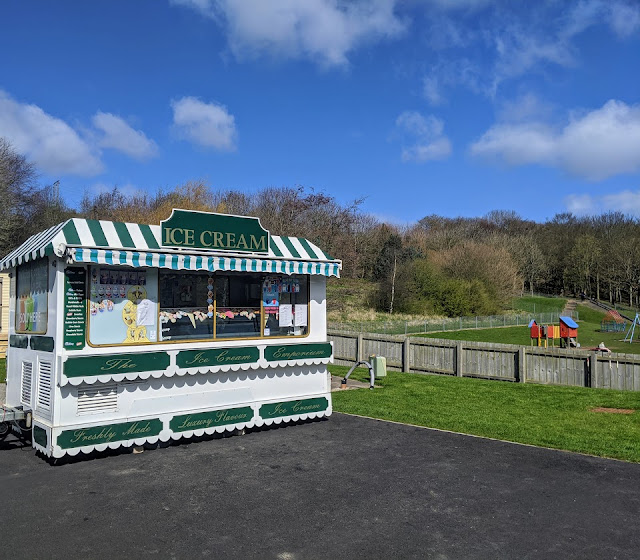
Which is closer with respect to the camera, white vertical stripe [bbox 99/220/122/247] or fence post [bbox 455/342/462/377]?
white vertical stripe [bbox 99/220/122/247]

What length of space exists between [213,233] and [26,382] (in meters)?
3.72

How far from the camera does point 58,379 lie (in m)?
7.43

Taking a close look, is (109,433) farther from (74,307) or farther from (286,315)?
(286,315)

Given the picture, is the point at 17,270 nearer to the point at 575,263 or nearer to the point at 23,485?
the point at 23,485

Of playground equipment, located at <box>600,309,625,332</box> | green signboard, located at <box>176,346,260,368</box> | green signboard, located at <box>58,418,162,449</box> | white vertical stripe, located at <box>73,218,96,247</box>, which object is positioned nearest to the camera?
green signboard, located at <box>58,418,162,449</box>

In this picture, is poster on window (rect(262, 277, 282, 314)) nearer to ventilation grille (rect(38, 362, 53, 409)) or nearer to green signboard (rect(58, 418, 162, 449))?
green signboard (rect(58, 418, 162, 449))

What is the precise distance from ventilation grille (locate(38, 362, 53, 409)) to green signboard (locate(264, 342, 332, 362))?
336 cm

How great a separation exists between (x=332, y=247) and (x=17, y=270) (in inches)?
1448

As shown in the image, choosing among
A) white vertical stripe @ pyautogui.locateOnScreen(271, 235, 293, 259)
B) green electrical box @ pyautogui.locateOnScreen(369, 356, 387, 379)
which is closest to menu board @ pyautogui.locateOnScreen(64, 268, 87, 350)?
white vertical stripe @ pyautogui.locateOnScreen(271, 235, 293, 259)

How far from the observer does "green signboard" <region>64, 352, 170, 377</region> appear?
748cm

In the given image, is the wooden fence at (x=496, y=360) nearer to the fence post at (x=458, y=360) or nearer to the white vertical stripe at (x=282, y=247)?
the fence post at (x=458, y=360)

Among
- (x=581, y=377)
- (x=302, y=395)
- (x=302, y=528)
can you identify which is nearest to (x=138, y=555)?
(x=302, y=528)

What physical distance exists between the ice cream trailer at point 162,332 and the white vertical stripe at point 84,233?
0.08ft

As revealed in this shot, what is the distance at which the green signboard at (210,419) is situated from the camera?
27.7 ft
